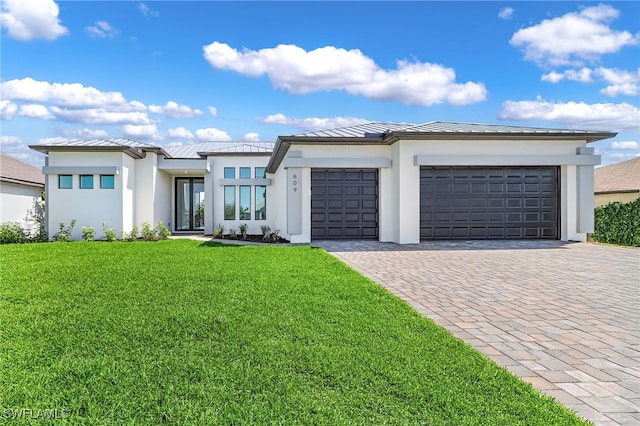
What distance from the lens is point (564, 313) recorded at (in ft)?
15.7

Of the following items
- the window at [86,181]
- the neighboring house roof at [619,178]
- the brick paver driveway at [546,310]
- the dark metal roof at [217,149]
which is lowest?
the brick paver driveway at [546,310]

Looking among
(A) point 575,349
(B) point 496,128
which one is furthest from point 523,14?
(A) point 575,349

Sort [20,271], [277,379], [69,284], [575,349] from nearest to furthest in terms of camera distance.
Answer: [277,379] < [575,349] < [69,284] < [20,271]

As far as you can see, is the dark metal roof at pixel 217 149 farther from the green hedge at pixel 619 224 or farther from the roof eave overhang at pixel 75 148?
the green hedge at pixel 619 224

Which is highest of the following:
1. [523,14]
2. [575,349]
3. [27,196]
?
[523,14]

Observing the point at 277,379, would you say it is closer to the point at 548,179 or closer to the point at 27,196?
the point at 548,179

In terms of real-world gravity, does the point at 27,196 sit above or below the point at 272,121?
below

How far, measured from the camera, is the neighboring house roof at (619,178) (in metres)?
19.2

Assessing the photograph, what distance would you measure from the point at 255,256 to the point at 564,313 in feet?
21.7

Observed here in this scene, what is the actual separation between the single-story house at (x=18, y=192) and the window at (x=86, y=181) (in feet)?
13.5

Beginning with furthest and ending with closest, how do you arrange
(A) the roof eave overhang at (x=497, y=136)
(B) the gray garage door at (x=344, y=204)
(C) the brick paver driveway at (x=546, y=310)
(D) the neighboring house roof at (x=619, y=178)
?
(D) the neighboring house roof at (x=619, y=178)
(B) the gray garage door at (x=344, y=204)
(A) the roof eave overhang at (x=497, y=136)
(C) the brick paver driveway at (x=546, y=310)

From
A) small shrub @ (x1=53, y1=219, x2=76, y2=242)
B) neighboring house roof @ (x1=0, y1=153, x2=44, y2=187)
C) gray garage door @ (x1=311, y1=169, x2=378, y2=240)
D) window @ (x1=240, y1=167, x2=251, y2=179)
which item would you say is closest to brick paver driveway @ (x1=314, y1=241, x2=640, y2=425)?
gray garage door @ (x1=311, y1=169, x2=378, y2=240)

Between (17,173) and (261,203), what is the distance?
12.1 m

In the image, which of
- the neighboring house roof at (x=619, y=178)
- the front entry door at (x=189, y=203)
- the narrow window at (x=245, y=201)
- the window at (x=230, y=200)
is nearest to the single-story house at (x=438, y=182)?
the narrow window at (x=245, y=201)
